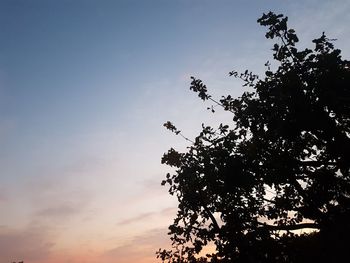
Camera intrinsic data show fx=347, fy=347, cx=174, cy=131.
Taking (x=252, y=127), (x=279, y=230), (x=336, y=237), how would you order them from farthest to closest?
(x=252, y=127)
(x=279, y=230)
(x=336, y=237)

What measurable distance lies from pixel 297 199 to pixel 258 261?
330cm

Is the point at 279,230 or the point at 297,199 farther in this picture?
the point at 297,199

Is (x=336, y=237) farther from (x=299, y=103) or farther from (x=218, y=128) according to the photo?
(x=218, y=128)

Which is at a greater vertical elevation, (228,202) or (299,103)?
(299,103)

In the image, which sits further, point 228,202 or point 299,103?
point 228,202

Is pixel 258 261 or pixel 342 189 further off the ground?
pixel 342 189

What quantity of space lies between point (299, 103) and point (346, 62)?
2234 mm

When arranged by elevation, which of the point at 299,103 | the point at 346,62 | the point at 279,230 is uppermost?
the point at 346,62

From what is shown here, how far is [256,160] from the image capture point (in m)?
13.7

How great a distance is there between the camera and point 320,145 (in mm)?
13516

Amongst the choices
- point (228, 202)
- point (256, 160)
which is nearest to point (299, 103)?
point (256, 160)

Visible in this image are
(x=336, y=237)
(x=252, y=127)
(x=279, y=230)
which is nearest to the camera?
(x=336, y=237)

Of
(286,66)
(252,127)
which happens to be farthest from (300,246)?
(286,66)

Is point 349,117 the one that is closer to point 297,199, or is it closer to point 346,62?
point 346,62
